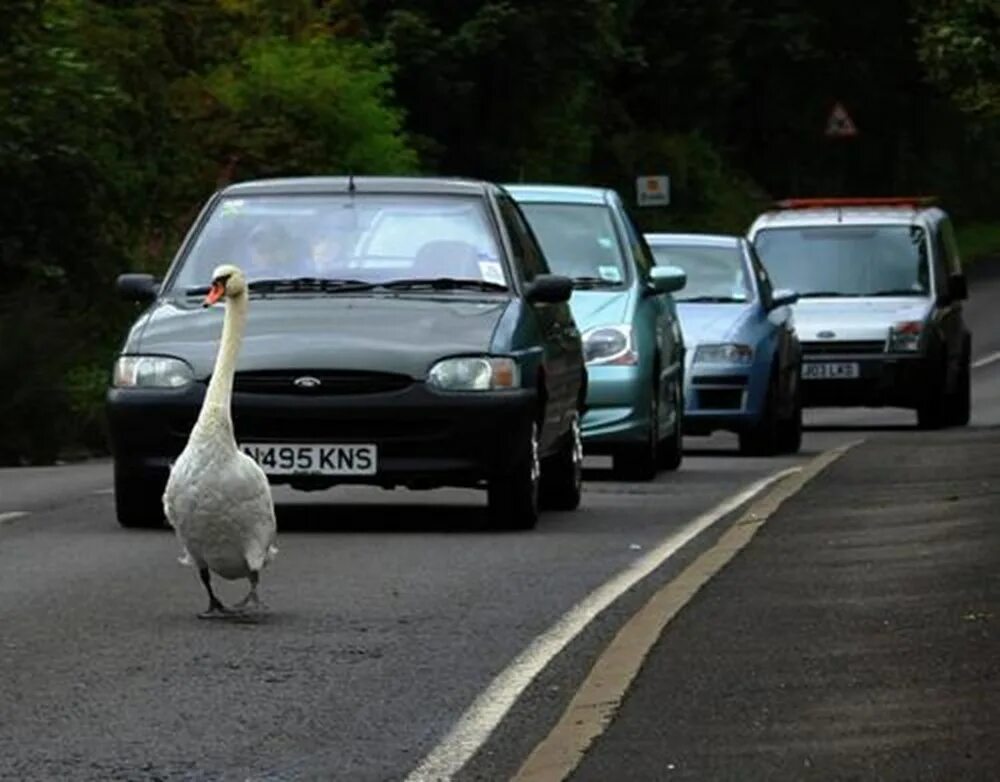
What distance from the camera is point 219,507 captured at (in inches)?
492

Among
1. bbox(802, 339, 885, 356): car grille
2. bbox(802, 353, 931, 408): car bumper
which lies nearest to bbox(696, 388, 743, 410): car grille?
bbox(802, 353, 931, 408): car bumper

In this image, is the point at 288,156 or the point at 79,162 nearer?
the point at 79,162

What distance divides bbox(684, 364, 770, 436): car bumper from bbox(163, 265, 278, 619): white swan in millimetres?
12949

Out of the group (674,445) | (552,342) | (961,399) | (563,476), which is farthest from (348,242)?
(961,399)

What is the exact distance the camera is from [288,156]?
1640 inches

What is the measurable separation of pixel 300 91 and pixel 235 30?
1290 millimetres

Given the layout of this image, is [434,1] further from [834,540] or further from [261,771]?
[261,771]

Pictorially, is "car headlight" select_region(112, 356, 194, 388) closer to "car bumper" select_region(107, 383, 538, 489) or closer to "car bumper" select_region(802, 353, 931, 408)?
"car bumper" select_region(107, 383, 538, 489)

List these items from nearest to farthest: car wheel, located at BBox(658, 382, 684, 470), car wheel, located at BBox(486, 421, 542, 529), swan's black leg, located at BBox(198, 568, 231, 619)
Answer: swan's black leg, located at BBox(198, 568, 231, 619) → car wheel, located at BBox(486, 421, 542, 529) → car wheel, located at BBox(658, 382, 684, 470)

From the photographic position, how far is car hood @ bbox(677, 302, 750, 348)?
25703mm

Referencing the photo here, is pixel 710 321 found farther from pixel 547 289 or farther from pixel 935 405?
pixel 547 289

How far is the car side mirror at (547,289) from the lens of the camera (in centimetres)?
1738

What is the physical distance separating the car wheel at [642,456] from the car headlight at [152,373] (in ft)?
17.6

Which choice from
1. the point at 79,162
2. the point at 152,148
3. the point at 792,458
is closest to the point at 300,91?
the point at 152,148
